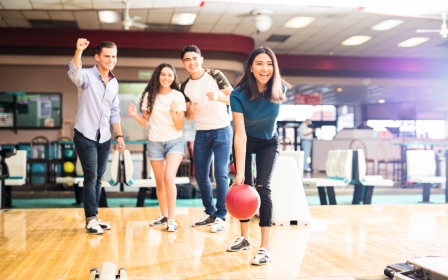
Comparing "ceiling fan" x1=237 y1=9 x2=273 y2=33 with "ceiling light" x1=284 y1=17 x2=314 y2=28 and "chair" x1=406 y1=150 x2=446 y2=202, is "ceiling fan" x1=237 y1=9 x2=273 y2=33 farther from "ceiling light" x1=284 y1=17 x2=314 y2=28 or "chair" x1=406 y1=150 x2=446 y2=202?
"chair" x1=406 y1=150 x2=446 y2=202

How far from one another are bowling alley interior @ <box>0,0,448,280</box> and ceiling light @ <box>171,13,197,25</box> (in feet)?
0.14

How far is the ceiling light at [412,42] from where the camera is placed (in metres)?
13.3

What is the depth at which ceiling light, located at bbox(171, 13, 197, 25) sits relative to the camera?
11.3 meters

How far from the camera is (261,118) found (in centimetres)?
332

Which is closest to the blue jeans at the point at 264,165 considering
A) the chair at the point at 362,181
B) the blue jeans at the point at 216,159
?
the blue jeans at the point at 216,159

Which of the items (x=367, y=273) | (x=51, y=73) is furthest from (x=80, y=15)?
(x=367, y=273)

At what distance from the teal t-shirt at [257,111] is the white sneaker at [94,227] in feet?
5.45

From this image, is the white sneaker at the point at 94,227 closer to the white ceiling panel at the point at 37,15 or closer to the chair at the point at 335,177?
the chair at the point at 335,177

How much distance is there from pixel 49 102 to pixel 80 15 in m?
2.81

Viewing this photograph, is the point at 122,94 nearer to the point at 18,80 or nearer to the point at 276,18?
the point at 18,80

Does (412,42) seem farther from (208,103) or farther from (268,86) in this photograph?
(268,86)

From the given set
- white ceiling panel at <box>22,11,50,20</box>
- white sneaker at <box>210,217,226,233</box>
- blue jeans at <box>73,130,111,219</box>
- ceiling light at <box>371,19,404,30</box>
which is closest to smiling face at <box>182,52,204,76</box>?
blue jeans at <box>73,130,111,219</box>

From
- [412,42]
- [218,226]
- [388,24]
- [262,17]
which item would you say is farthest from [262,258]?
[412,42]

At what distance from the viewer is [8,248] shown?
368 centimetres
